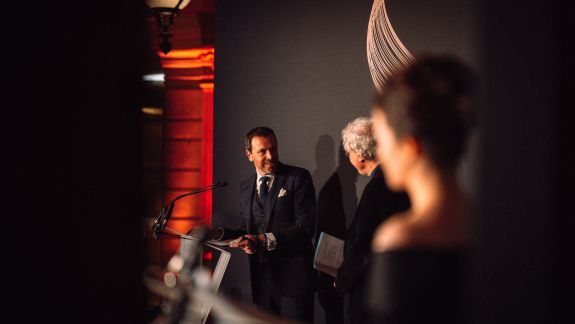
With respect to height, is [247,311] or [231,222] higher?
[247,311]

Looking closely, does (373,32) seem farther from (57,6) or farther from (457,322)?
(457,322)

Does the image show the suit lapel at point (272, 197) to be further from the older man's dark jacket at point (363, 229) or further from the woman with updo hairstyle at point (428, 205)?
the woman with updo hairstyle at point (428, 205)

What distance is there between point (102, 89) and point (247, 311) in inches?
60.3

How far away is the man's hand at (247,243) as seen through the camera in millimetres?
3189

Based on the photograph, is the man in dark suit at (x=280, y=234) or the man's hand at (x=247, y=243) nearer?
the man's hand at (x=247, y=243)

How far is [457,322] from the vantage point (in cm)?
96

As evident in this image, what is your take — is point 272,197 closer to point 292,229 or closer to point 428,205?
point 292,229

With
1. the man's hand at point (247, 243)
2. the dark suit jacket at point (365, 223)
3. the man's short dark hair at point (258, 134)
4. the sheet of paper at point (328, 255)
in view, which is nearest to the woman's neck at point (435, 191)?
the dark suit jacket at point (365, 223)

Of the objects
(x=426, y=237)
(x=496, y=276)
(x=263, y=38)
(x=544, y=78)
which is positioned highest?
(x=263, y=38)

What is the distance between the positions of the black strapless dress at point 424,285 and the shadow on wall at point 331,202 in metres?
3.08

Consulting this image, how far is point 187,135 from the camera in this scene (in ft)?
22.2

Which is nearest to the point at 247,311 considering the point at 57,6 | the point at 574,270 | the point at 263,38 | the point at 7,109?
the point at 7,109

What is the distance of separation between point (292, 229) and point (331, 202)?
0.72 meters

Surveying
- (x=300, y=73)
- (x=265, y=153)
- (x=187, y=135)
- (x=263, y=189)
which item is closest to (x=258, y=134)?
(x=265, y=153)
